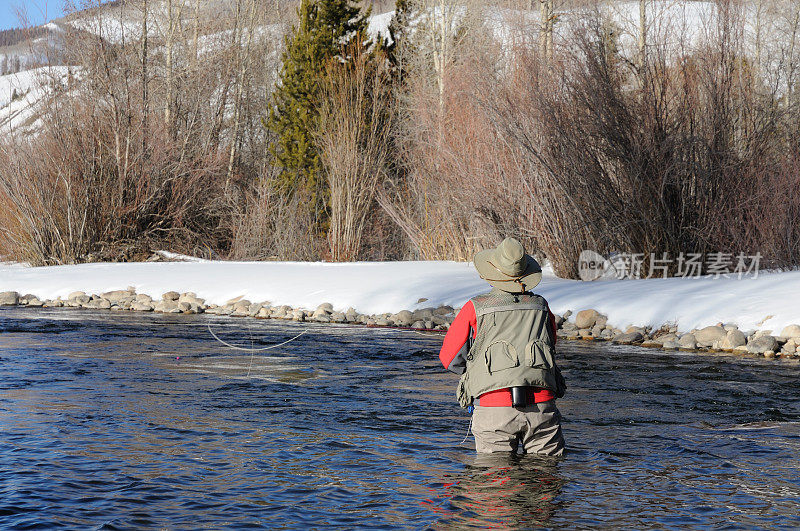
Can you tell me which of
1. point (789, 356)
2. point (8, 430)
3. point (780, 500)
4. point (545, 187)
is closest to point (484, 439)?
point (780, 500)

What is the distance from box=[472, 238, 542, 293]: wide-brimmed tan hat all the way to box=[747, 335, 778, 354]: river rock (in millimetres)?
6295

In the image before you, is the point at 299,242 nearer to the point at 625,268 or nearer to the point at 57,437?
the point at 625,268

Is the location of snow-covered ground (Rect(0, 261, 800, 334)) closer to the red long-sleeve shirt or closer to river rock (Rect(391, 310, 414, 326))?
river rock (Rect(391, 310, 414, 326))

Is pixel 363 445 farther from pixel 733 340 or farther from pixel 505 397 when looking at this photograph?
pixel 733 340

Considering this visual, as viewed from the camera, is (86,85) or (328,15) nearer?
(86,85)

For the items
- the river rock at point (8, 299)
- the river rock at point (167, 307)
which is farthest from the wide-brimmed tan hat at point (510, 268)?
the river rock at point (8, 299)

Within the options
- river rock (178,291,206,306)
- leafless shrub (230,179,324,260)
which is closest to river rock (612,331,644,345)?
river rock (178,291,206,306)

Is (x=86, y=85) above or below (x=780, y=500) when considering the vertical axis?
above

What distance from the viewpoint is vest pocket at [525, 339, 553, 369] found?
16.8ft

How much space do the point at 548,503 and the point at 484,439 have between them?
0.53 m

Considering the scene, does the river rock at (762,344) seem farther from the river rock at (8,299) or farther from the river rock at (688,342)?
the river rock at (8,299)

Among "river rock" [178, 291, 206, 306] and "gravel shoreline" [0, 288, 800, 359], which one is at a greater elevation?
"river rock" [178, 291, 206, 306]

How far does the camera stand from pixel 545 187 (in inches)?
578

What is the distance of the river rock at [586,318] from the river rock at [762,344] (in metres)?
2.15
